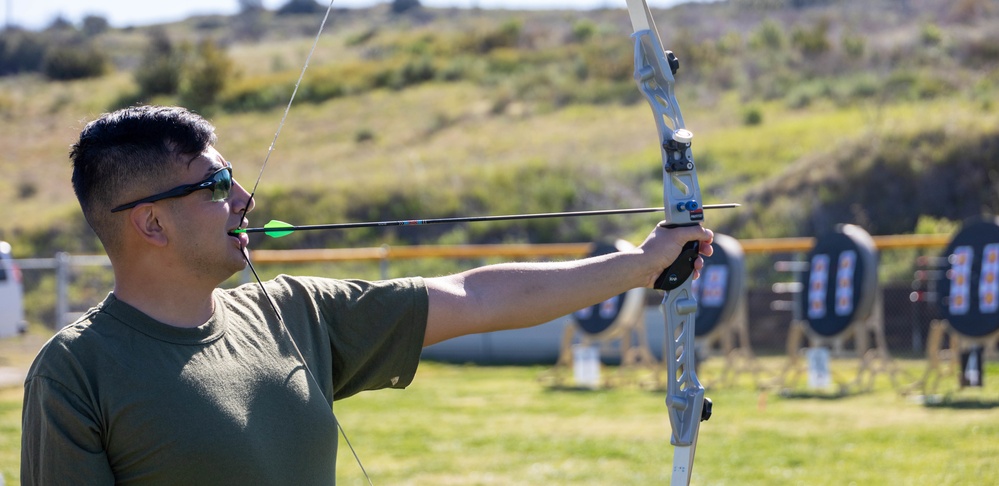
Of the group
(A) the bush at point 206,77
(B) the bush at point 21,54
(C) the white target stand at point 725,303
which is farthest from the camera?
(B) the bush at point 21,54

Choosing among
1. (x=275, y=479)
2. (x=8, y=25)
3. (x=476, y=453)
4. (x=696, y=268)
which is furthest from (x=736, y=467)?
(x=8, y=25)

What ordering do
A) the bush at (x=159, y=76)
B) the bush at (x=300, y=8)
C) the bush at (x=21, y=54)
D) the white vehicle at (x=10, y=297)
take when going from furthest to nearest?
the bush at (x=300, y=8), the bush at (x=21, y=54), the bush at (x=159, y=76), the white vehicle at (x=10, y=297)

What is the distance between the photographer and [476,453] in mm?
7004

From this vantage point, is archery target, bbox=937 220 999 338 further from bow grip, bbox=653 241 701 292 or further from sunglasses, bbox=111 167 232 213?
sunglasses, bbox=111 167 232 213

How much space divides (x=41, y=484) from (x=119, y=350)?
0.88ft

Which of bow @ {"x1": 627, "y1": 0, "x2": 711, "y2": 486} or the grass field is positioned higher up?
bow @ {"x1": 627, "y1": 0, "x2": 711, "y2": 486}

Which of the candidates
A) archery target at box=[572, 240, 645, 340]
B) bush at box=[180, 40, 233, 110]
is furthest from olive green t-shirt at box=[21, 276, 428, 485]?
bush at box=[180, 40, 233, 110]

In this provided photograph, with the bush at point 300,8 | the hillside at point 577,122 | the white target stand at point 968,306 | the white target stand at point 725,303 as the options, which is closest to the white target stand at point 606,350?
the white target stand at point 725,303

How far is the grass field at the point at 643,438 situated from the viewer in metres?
6.12

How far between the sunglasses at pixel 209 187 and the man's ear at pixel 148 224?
2cm

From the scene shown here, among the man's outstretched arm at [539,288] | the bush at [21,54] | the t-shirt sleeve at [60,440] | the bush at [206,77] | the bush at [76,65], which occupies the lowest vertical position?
the t-shirt sleeve at [60,440]

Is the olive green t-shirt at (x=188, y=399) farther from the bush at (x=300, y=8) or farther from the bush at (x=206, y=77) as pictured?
the bush at (x=300, y=8)

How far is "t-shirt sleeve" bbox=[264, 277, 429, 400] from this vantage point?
2.56m

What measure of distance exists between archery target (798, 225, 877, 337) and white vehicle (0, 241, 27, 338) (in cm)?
831
